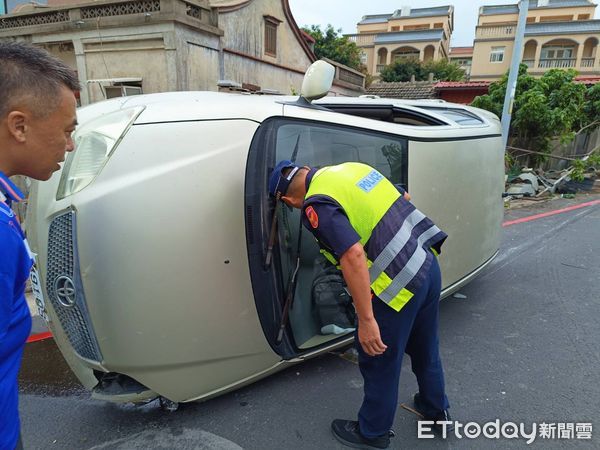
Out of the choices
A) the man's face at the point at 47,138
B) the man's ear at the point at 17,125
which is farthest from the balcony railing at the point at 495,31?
the man's ear at the point at 17,125

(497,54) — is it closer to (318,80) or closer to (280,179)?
(318,80)

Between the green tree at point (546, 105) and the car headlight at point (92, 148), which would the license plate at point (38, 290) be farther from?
the green tree at point (546, 105)

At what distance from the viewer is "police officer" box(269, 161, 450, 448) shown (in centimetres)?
153

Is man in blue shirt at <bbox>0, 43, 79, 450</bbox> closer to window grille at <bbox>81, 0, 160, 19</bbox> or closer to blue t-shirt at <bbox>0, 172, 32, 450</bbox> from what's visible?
blue t-shirt at <bbox>0, 172, 32, 450</bbox>

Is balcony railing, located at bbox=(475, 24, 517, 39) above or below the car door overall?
above

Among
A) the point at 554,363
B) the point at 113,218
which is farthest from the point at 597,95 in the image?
the point at 113,218

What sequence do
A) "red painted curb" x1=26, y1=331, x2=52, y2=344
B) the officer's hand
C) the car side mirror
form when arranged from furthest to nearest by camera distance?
1. "red painted curb" x1=26, y1=331, x2=52, y2=344
2. the car side mirror
3. the officer's hand

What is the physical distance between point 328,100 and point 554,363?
2311 mm

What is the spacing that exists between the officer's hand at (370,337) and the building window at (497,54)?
134 feet

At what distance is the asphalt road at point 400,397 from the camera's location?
1.92m

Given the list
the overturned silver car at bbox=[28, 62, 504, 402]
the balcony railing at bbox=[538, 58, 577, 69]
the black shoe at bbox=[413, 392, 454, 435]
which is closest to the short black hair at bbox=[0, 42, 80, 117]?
the overturned silver car at bbox=[28, 62, 504, 402]

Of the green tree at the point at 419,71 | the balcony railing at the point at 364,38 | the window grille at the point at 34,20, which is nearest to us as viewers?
the window grille at the point at 34,20

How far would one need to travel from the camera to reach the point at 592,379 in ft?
7.95

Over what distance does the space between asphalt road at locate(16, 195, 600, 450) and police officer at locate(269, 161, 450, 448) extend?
35 cm
